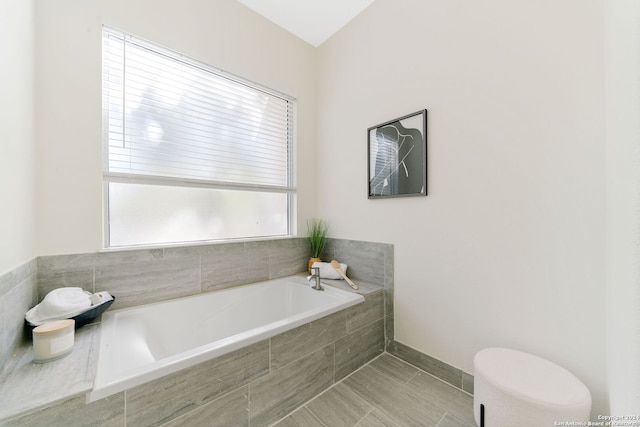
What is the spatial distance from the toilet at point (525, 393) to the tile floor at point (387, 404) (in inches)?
11.3

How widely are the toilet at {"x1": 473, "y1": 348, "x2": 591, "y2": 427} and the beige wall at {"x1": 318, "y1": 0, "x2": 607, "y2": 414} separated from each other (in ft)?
0.62

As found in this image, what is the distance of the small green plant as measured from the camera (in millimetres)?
2354

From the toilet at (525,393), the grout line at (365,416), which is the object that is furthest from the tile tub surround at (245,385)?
the toilet at (525,393)

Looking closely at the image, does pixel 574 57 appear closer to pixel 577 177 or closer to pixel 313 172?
pixel 577 177

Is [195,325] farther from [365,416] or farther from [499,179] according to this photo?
[499,179]

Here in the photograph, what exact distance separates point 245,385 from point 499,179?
5.69 feet

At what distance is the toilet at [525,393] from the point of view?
867 mm

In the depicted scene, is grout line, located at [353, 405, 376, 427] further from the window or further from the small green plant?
the window

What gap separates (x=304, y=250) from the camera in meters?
2.38

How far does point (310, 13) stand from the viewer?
209 cm

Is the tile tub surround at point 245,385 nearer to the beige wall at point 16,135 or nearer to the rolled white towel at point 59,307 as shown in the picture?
the rolled white towel at point 59,307

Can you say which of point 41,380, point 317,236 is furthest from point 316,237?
point 41,380

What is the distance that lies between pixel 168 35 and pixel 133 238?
1461 millimetres

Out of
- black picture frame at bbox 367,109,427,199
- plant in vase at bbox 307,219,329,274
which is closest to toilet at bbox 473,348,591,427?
black picture frame at bbox 367,109,427,199
